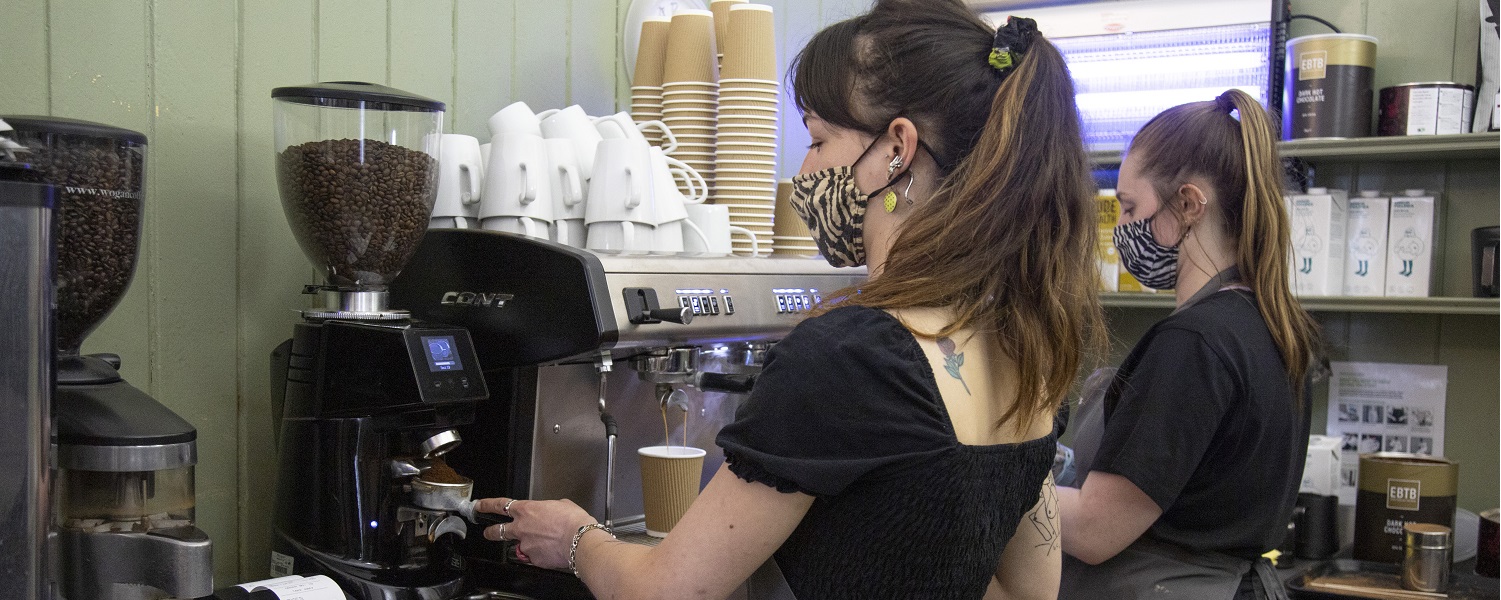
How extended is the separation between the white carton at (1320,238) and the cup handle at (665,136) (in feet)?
4.54

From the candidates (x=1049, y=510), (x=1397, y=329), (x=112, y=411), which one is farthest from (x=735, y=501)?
(x=1397, y=329)

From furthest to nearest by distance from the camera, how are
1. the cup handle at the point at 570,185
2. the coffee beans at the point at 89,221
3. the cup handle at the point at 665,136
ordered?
the cup handle at the point at 665,136 < the cup handle at the point at 570,185 < the coffee beans at the point at 89,221

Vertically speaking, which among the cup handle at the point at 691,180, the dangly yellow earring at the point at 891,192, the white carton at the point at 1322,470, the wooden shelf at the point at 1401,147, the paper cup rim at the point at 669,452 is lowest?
the white carton at the point at 1322,470

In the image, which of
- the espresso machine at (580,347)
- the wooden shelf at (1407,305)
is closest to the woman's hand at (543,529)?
the espresso machine at (580,347)

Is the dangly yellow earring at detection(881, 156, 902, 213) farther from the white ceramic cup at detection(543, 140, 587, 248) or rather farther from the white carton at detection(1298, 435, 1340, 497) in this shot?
the white carton at detection(1298, 435, 1340, 497)

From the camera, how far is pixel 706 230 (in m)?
1.84

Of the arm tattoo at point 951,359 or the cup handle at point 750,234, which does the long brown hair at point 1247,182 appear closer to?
the cup handle at point 750,234

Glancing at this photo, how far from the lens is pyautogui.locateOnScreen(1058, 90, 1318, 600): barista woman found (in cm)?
151

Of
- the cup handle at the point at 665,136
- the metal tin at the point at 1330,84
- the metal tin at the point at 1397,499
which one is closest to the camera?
the cup handle at the point at 665,136

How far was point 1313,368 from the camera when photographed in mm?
1683

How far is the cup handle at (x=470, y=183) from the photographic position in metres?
1.61

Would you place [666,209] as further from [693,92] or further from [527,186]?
[693,92]

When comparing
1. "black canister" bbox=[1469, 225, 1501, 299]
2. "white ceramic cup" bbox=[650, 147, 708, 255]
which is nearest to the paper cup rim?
"white ceramic cup" bbox=[650, 147, 708, 255]

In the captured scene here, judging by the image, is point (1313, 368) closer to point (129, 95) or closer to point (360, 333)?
point (360, 333)
